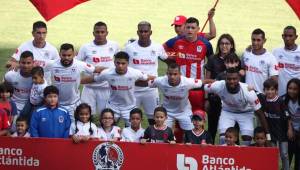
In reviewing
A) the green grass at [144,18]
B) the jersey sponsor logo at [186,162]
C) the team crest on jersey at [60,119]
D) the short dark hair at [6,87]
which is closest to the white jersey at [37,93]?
the short dark hair at [6,87]

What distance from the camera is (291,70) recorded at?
47.9ft

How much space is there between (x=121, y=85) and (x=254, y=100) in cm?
194

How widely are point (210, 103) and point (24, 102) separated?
269cm

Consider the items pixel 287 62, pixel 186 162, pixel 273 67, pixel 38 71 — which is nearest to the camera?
pixel 186 162

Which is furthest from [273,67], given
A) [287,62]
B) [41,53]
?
[41,53]

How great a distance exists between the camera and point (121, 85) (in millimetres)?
13727

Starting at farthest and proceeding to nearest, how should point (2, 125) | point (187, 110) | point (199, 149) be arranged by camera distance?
point (187, 110)
point (2, 125)
point (199, 149)

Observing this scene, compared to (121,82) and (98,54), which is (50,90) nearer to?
(121,82)

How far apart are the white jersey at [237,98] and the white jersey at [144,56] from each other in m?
1.29

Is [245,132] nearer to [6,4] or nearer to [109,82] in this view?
[109,82]

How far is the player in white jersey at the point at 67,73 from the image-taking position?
44.9ft

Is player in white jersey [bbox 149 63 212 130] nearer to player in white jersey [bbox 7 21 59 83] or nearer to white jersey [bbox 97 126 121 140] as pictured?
white jersey [bbox 97 126 121 140]

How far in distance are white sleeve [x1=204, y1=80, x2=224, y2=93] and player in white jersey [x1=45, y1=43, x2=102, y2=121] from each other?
5.40ft

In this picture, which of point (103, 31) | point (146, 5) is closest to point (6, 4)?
point (146, 5)
